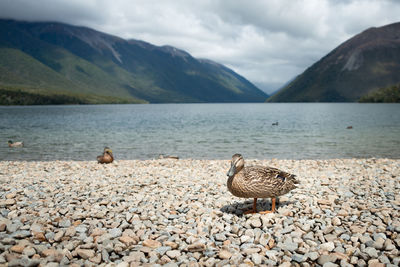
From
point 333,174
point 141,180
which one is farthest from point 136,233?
point 333,174

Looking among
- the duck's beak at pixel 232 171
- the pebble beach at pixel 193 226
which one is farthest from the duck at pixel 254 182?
the pebble beach at pixel 193 226

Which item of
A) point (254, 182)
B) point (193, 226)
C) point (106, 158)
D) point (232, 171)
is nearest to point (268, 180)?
point (254, 182)

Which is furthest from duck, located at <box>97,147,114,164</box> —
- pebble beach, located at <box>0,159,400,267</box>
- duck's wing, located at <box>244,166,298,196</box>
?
duck's wing, located at <box>244,166,298,196</box>

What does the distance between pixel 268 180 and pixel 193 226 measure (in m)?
2.52

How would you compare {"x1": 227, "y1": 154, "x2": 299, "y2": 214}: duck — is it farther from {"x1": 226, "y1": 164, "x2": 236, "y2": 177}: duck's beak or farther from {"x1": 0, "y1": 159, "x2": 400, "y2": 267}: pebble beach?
{"x1": 0, "y1": 159, "x2": 400, "y2": 267}: pebble beach

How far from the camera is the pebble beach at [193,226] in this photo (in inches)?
226

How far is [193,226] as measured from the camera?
729 centimetres

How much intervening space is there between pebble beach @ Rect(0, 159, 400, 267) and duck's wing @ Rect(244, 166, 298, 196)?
700 mm

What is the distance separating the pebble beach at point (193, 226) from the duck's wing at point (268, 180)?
70cm

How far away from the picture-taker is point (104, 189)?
10.9 meters

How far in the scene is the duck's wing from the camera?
7.82m

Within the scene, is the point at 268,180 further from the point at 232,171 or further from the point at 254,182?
the point at 232,171

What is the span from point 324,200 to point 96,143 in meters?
29.4

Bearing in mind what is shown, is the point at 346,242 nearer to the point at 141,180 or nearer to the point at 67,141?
the point at 141,180
